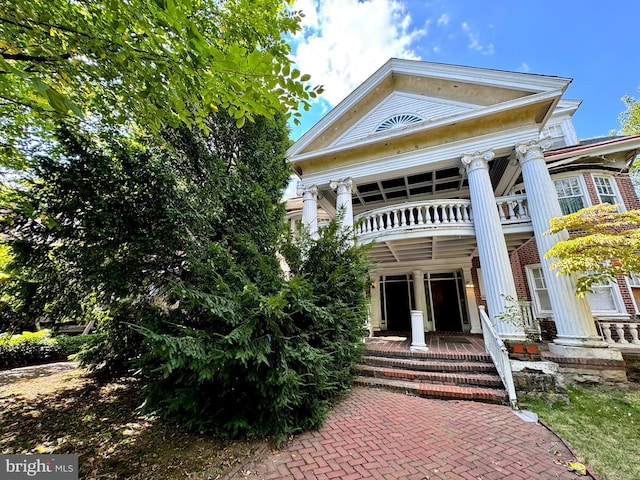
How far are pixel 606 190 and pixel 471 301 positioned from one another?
20.3 ft

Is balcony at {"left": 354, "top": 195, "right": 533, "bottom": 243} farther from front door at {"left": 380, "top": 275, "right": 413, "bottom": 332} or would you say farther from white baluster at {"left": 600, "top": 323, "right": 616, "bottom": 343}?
front door at {"left": 380, "top": 275, "right": 413, "bottom": 332}

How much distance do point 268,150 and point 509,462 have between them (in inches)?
273

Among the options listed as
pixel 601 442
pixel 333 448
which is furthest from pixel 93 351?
pixel 601 442

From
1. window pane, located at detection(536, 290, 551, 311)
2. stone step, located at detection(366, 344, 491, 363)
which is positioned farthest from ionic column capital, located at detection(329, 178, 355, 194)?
window pane, located at detection(536, 290, 551, 311)

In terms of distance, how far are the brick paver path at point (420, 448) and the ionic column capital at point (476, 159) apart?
6.35 metres

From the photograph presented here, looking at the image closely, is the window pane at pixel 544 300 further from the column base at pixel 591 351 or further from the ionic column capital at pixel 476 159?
the ionic column capital at pixel 476 159

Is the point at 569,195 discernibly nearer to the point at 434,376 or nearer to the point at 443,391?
the point at 434,376

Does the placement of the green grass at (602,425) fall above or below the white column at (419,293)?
below

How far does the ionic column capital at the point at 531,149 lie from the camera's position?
283 inches

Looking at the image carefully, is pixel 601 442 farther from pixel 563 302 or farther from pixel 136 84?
pixel 136 84

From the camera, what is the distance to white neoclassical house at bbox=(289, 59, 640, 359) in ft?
22.8

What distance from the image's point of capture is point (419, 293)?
37.1ft

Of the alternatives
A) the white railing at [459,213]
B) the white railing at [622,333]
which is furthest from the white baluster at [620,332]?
the white railing at [459,213]

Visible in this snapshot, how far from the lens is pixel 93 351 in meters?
6.57
